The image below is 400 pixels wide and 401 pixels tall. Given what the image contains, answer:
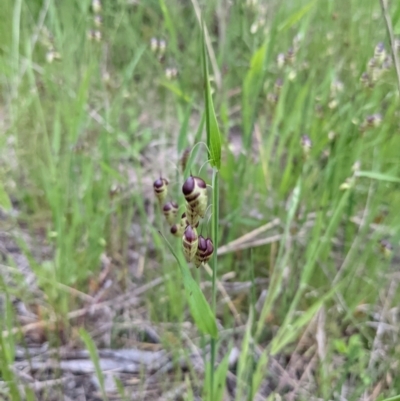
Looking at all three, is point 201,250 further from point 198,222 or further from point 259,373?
point 259,373

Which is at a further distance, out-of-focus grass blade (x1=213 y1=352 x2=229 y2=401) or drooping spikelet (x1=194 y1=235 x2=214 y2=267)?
out-of-focus grass blade (x1=213 y1=352 x2=229 y2=401)

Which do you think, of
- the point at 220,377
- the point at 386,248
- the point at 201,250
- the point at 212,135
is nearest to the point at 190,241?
the point at 201,250

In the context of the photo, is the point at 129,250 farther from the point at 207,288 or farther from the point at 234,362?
the point at 234,362

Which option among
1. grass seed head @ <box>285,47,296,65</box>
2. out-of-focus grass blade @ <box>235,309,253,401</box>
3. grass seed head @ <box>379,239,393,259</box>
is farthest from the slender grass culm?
grass seed head @ <box>285,47,296,65</box>

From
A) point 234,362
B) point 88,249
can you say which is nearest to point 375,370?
point 234,362

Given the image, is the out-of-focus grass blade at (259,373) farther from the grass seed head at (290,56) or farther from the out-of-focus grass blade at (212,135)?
the grass seed head at (290,56)

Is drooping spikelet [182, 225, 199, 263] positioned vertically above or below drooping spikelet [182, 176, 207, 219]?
below

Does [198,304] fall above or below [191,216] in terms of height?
below

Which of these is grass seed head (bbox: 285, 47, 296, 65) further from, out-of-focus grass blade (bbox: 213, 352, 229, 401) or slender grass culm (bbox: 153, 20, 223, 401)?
out-of-focus grass blade (bbox: 213, 352, 229, 401)

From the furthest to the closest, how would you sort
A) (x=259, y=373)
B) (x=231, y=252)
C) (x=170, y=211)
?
1. (x=231, y=252)
2. (x=259, y=373)
3. (x=170, y=211)
